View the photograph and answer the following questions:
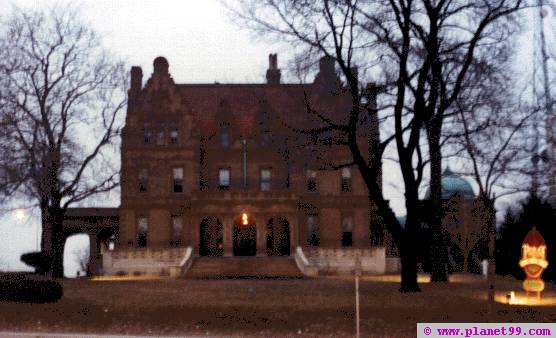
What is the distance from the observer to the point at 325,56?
88.2 ft

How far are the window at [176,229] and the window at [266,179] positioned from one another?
663cm

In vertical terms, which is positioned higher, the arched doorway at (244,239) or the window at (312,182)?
the window at (312,182)

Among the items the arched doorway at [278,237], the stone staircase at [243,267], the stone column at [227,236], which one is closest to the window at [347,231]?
the arched doorway at [278,237]

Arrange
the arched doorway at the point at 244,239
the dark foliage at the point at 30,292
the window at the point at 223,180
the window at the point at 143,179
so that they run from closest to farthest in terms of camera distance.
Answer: the dark foliage at the point at 30,292, the arched doorway at the point at 244,239, the window at the point at 143,179, the window at the point at 223,180

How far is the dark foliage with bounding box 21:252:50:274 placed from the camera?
142ft

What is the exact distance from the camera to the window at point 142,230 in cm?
5681

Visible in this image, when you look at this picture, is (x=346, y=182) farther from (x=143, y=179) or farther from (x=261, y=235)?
(x=143, y=179)

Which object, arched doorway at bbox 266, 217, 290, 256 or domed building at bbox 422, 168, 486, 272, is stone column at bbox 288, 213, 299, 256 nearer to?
arched doorway at bbox 266, 217, 290, 256

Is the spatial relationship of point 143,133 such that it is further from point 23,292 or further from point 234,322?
point 234,322

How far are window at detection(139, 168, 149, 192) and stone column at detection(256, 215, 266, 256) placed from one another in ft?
28.9

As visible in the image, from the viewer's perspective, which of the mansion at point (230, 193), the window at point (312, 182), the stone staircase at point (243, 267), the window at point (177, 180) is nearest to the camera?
the stone staircase at point (243, 267)

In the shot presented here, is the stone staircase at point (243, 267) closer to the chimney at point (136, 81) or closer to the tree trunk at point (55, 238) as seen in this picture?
the tree trunk at point (55, 238)

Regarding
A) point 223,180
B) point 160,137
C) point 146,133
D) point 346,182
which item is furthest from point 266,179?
point 146,133

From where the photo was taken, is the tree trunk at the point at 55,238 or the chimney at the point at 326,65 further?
the tree trunk at the point at 55,238
